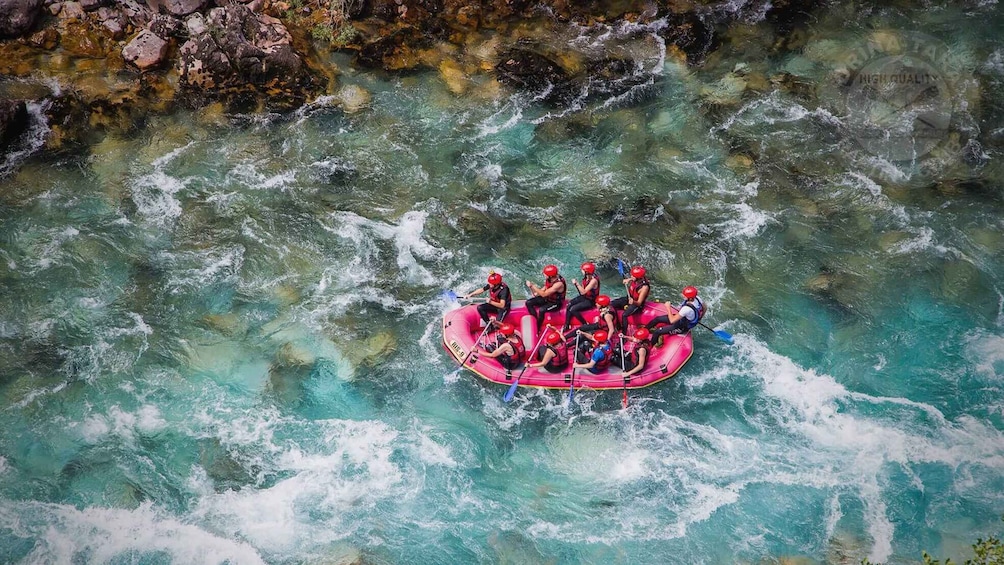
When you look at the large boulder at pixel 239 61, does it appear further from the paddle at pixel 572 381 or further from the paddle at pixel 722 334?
the paddle at pixel 722 334

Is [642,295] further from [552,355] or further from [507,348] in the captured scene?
[507,348]

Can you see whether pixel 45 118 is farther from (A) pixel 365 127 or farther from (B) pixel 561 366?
(B) pixel 561 366

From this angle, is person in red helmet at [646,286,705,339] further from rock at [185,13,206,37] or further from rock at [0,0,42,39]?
rock at [0,0,42,39]

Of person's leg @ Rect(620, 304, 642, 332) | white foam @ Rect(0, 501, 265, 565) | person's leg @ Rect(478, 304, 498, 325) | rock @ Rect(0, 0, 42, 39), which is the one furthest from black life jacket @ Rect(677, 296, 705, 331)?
rock @ Rect(0, 0, 42, 39)

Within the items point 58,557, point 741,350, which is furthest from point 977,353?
point 58,557

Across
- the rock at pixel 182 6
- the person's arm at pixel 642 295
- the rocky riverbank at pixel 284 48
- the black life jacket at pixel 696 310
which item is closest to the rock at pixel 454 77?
the rocky riverbank at pixel 284 48
